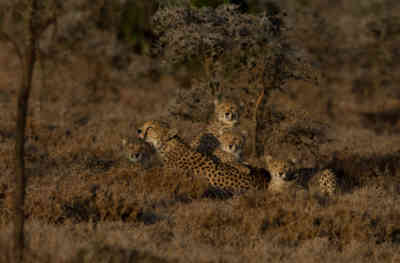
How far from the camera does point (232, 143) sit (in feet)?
22.2

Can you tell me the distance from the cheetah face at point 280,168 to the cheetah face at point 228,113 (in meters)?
1.42

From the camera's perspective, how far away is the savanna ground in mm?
4203

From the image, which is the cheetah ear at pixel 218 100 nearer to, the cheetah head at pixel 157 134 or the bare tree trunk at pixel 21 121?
the cheetah head at pixel 157 134

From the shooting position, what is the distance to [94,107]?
11555 millimetres

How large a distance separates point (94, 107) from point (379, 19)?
24.1 feet

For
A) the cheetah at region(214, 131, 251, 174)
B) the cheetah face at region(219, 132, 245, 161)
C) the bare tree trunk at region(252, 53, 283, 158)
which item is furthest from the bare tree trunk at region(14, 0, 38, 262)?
the bare tree trunk at region(252, 53, 283, 158)

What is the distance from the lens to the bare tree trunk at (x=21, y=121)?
10.3 feet

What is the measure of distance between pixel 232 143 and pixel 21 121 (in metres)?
3.80

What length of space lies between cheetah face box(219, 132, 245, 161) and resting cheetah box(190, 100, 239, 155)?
15 cm

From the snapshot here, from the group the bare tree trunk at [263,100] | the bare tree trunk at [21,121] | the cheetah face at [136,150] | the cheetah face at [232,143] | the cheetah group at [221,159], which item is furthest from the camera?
the bare tree trunk at [263,100]

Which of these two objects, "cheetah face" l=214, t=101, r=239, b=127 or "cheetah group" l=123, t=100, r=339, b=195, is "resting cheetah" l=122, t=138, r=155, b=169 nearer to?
"cheetah group" l=123, t=100, r=339, b=195

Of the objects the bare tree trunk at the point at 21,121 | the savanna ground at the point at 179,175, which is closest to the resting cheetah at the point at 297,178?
the savanna ground at the point at 179,175

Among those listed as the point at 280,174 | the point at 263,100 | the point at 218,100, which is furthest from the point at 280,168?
the point at 263,100

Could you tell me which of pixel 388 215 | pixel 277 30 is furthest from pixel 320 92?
pixel 388 215
